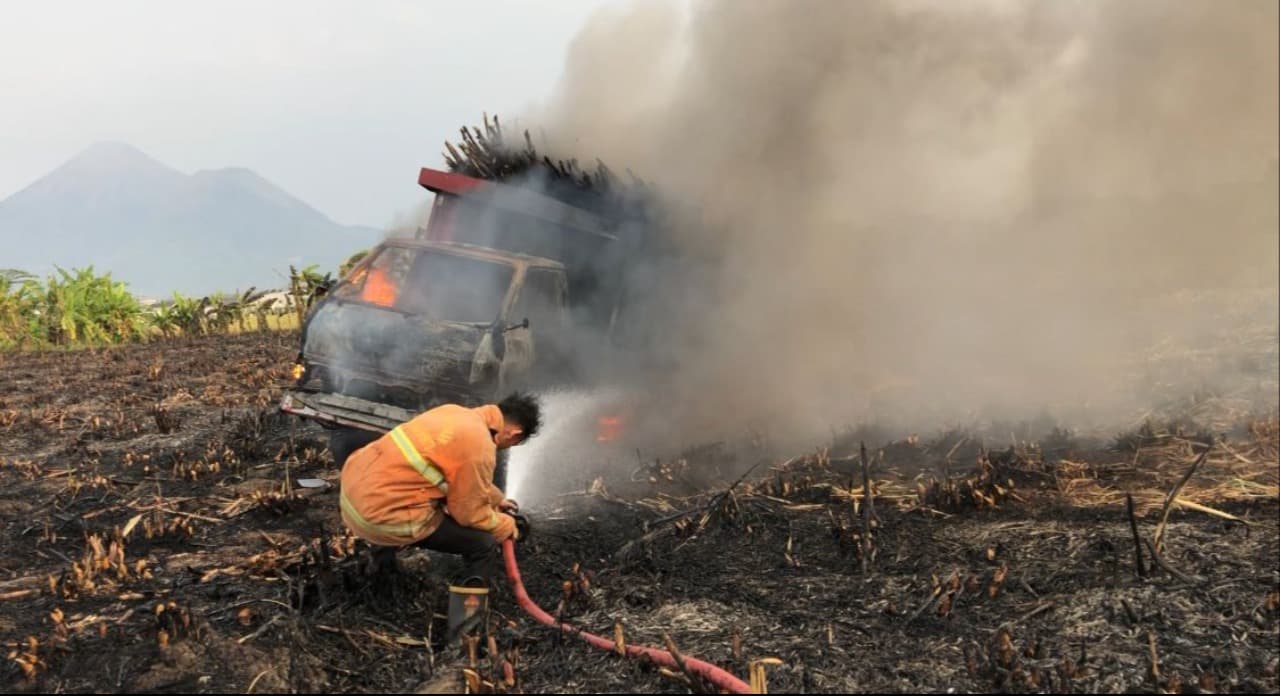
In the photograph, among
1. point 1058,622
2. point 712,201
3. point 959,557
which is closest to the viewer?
point 1058,622

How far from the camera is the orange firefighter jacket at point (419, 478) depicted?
371 centimetres

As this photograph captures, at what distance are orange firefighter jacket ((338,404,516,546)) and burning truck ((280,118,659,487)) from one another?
1.98 meters

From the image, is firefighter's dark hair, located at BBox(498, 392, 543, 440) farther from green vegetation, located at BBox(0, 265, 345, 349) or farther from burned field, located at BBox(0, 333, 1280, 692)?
green vegetation, located at BBox(0, 265, 345, 349)

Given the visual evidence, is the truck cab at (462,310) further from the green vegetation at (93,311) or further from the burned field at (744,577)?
the green vegetation at (93,311)

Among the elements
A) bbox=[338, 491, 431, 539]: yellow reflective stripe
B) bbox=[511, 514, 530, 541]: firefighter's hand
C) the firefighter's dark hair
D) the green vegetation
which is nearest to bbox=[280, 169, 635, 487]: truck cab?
bbox=[511, 514, 530, 541]: firefighter's hand

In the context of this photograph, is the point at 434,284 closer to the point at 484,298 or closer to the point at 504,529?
the point at 484,298

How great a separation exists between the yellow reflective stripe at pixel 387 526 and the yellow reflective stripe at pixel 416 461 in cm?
24

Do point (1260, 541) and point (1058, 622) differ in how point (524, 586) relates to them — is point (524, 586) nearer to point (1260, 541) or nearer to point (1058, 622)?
point (1058, 622)

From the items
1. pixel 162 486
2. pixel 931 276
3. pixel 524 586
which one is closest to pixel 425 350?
pixel 524 586

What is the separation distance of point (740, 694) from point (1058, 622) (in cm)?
169

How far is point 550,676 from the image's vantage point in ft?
11.2

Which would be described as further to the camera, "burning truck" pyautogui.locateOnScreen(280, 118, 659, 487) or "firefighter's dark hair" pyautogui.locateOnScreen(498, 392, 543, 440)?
"burning truck" pyautogui.locateOnScreen(280, 118, 659, 487)

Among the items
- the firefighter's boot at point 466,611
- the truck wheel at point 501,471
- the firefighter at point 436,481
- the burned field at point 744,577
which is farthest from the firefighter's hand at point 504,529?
the truck wheel at point 501,471

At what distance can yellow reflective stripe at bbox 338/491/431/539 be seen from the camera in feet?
12.3
